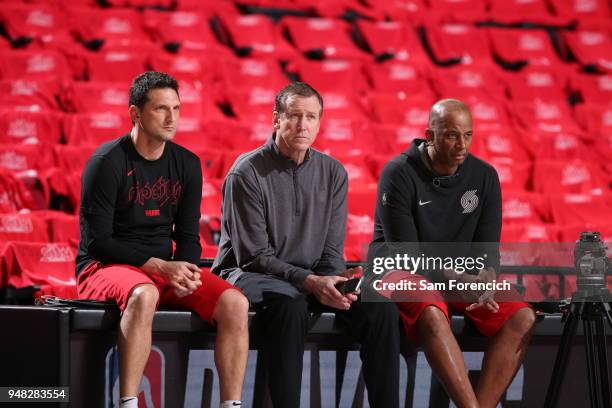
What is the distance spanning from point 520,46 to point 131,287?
4.14m

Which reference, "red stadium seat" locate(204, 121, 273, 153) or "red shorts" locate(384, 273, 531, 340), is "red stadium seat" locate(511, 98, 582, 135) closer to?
"red stadium seat" locate(204, 121, 273, 153)

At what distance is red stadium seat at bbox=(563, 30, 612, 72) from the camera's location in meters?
5.66

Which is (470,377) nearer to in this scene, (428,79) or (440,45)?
(428,79)

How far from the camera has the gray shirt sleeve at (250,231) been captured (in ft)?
7.95

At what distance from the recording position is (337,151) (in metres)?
4.44

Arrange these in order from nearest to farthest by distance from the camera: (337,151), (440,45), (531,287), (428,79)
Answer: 1. (531,287)
2. (337,151)
3. (428,79)
4. (440,45)

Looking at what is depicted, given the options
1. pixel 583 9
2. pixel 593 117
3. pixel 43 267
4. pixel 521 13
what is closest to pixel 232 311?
pixel 43 267

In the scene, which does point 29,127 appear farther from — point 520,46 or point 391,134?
point 520,46

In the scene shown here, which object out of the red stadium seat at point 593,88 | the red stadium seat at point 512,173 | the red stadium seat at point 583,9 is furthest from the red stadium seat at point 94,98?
the red stadium seat at point 583,9

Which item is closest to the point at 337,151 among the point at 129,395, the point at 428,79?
the point at 428,79

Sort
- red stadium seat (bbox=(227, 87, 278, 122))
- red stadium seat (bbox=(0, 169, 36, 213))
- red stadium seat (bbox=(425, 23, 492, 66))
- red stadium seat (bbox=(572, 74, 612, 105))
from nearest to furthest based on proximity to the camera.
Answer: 1. red stadium seat (bbox=(0, 169, 36, 213))
2. red stadium seat (bbox=(227, 87, 278, 122))
3. red stadium seat (bbox=(572, 74, 612, 105))
4. red stadium seat (bbox=(425, 23, 492, 66))

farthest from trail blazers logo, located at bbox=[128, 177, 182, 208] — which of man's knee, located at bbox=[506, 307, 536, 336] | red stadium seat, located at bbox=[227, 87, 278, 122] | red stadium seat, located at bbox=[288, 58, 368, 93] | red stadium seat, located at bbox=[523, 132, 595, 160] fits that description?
red stadium seat, located at bbox=[523, 132, 595, 160]

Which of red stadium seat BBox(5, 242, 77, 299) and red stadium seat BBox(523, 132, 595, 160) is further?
red stadium seat BBox(523, 132, 595, 160)

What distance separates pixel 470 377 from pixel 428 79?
3206 millimetres
